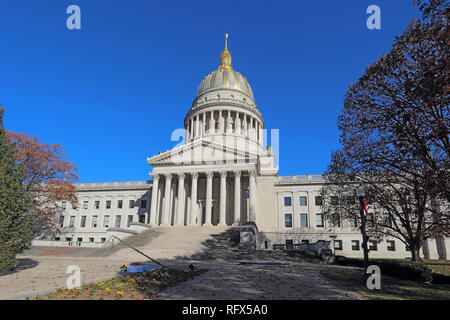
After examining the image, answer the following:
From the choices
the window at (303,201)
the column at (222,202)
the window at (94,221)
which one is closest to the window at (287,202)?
the window at (303,201)

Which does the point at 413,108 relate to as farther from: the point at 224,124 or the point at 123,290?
the point at 224,124

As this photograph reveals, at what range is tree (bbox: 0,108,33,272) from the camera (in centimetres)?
1487

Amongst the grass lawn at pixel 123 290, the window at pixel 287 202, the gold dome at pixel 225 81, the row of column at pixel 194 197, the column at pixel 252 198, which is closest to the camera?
the grass lawn at pixel 123 290

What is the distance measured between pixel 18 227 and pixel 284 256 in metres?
21.8

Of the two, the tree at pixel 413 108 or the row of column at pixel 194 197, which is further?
the row of column at pixel 194 197

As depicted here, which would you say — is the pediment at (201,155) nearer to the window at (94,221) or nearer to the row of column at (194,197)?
the row of column at (194,197)

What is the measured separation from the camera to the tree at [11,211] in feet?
48.8

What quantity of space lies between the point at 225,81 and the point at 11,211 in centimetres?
6398

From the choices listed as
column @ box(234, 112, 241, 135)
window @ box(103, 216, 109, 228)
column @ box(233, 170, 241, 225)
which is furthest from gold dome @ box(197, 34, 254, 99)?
window @ box(103, 216, 109, 228)

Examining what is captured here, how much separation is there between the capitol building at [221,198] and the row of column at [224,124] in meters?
0.23

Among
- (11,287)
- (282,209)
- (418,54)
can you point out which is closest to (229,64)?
(282,209)

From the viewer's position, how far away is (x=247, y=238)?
35.1 metres

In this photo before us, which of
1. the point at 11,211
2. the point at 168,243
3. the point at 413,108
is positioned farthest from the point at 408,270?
the point at 168,243
